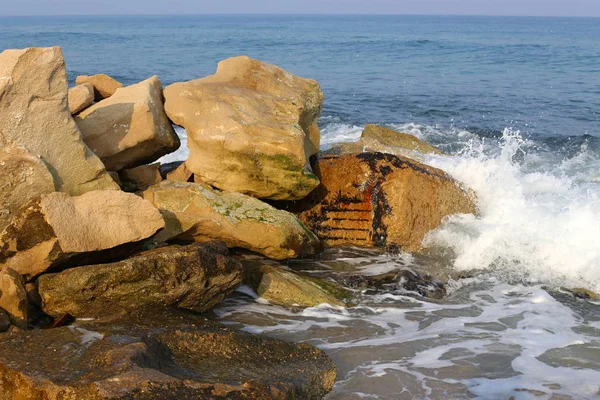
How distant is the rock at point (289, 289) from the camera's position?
574cm

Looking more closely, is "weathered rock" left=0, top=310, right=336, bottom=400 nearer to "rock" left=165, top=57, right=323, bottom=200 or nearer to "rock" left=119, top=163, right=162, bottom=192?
"rock" left=165, top=57, right=323, bottom=200

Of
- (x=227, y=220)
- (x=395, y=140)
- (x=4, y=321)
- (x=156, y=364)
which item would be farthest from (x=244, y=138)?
(x=395, y=140)

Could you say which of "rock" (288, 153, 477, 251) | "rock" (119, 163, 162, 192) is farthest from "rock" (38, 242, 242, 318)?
"rock" (288, 153, 477, 251)

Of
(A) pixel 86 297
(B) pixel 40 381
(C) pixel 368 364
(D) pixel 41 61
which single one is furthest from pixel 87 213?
(C) pixel 368 364

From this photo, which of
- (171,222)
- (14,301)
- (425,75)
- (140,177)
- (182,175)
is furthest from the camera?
(425,75)

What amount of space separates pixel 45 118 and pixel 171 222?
1270 mm

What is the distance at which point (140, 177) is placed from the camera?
22.6 ft

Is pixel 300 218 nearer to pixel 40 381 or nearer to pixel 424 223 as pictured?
pixel 424 223

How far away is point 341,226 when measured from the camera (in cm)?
707

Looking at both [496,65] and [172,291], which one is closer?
[172,291]

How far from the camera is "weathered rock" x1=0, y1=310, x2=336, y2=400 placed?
3.49 m

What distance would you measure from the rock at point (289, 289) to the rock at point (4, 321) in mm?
1930

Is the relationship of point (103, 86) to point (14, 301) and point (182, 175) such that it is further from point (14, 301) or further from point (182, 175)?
point (14, 301)

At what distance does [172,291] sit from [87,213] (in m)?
0.85
